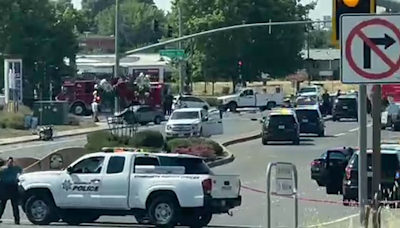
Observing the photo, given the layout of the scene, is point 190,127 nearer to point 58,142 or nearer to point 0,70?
point 58,142

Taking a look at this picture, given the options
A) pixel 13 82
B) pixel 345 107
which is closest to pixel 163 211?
pixel 13 82

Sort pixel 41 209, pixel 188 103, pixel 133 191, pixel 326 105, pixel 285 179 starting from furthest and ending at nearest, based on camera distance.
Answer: pixel 326 105, pixel 188 103, pixel 41 209, pixel 133 191, pixel 285 179

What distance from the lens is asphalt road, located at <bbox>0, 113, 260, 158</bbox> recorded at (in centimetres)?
4910

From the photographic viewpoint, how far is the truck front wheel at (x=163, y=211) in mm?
22625

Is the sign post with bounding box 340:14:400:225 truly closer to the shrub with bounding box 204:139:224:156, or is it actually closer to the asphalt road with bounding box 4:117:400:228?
the asphalt road with bounding box 4:117:400:228

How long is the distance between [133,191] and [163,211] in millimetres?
852

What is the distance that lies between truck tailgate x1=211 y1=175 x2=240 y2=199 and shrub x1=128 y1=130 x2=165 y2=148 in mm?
20838

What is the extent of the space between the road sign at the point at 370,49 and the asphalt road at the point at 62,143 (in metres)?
38.0

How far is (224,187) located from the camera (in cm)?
2300

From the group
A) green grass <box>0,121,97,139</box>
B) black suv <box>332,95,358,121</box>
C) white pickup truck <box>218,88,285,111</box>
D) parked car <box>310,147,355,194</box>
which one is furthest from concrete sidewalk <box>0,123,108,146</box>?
parked car <box>310,147,355,194</box>

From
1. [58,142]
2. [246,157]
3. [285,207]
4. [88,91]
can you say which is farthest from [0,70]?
[285,207]

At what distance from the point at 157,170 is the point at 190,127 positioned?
1244 inches

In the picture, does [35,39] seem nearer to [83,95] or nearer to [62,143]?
[83,95]

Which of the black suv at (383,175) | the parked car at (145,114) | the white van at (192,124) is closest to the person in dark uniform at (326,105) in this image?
the parked car at (145,114)
